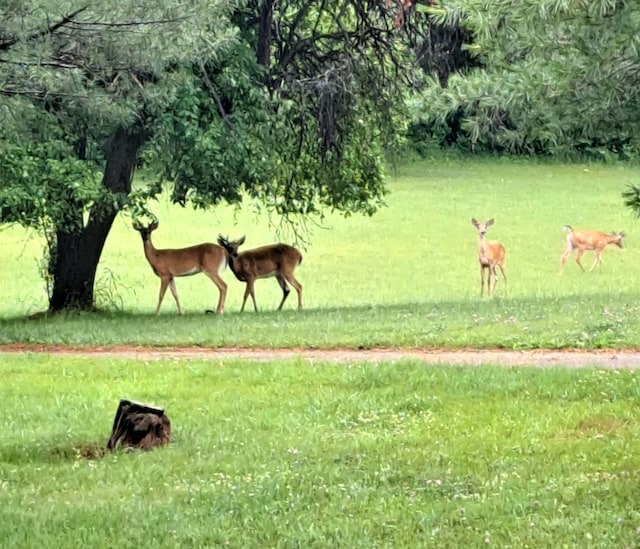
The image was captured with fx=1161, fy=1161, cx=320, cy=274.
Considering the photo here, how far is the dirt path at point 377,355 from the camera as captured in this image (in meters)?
11.5

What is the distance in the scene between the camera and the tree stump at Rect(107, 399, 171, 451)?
773 centimetres

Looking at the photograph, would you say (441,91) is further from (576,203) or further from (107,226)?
(576,203)

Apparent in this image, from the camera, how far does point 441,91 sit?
19.1 feet

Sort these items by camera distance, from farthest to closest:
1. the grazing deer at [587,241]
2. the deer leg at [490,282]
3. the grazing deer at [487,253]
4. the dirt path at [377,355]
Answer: the grazing deer at [587,241]
the deer leg at [490,282]
the grazing deer at [487,253]
the dirt path at [377,355]

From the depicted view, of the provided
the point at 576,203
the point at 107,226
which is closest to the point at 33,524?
the point at 107,226

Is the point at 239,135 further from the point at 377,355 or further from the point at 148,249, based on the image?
the point at 377,355

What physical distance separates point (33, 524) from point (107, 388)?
13.5 feet

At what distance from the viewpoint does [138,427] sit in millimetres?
7723

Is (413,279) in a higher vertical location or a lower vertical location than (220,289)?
lower

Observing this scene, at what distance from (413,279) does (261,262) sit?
8.29 m

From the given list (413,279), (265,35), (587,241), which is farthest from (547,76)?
(587,241)

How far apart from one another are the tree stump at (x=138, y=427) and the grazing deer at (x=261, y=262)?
11.0 m

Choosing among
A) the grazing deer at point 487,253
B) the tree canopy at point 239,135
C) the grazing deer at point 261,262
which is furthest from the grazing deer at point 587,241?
the grazing deer at point 261,262

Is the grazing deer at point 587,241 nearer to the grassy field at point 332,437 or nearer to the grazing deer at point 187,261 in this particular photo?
the grassy field at point 332,437
